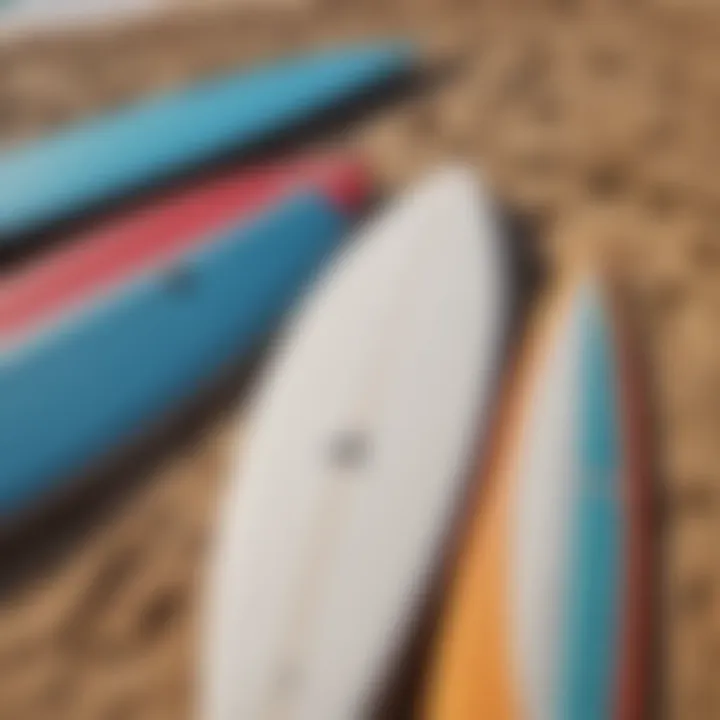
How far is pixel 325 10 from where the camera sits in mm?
1428

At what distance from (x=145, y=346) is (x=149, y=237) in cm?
11

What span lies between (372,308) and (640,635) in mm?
323

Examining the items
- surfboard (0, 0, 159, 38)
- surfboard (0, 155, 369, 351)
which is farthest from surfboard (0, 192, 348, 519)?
surfboard (0, 0, 159, 38)

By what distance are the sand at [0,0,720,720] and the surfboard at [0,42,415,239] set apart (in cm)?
4

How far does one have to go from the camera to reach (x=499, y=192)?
3.90ft

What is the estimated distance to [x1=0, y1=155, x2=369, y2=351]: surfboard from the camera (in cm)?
107

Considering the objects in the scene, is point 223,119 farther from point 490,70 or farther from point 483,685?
point 483,685

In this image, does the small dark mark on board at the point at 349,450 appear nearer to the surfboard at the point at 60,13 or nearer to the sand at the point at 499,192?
the sand at the point at 499,192

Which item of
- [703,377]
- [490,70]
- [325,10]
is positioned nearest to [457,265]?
[703,377]

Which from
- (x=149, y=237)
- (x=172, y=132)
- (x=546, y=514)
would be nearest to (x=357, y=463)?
(x=546, y=514)

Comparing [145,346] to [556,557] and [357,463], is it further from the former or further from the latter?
[556,557]

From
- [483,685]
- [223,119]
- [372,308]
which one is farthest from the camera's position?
[223,119]

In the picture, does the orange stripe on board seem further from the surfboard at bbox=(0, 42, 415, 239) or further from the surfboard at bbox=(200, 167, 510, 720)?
the surfboard at bbox=(0, 42, 415, 239)

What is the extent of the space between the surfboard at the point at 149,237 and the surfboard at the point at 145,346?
0.5 inches
